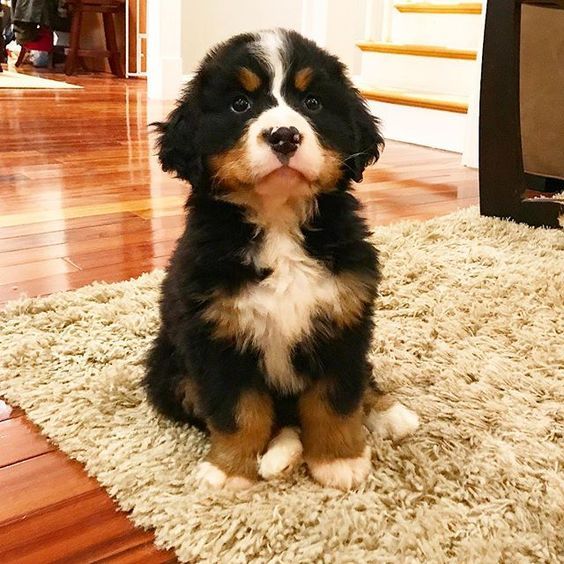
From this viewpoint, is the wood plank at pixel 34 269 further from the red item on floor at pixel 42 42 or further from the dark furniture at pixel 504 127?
the red item on floor at pixel 42 42

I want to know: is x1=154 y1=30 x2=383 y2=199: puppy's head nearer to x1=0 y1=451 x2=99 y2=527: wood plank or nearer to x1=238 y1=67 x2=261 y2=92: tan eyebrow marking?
x1=238 y1=67 x2=261 y2=92: tan eyebrow marking

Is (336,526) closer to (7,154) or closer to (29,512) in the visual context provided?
(29,512)

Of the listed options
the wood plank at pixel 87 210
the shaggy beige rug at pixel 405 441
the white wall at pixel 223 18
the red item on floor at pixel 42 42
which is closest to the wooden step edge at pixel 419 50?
the white wall at pixel 223 18

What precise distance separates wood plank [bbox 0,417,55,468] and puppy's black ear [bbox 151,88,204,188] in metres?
0.51

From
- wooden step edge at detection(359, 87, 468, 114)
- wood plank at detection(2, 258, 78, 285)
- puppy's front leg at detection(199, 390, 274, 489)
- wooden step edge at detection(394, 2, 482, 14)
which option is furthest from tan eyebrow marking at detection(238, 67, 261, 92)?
wooden step edge at detection(394, 2, 482, 14)

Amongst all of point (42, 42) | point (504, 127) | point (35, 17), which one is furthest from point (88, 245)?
point (42, 42)

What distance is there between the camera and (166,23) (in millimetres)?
5723

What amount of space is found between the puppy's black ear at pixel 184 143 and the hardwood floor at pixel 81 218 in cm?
49

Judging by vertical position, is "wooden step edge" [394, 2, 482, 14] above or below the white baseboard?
above

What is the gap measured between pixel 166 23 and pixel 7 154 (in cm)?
274

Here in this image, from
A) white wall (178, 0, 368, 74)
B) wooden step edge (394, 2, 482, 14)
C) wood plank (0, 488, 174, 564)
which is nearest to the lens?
wood plank (0, 488, 174, 564)

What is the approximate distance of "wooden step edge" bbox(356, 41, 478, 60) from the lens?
13.0 ft

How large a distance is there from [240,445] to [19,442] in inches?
15.5

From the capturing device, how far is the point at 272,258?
1.06 m
